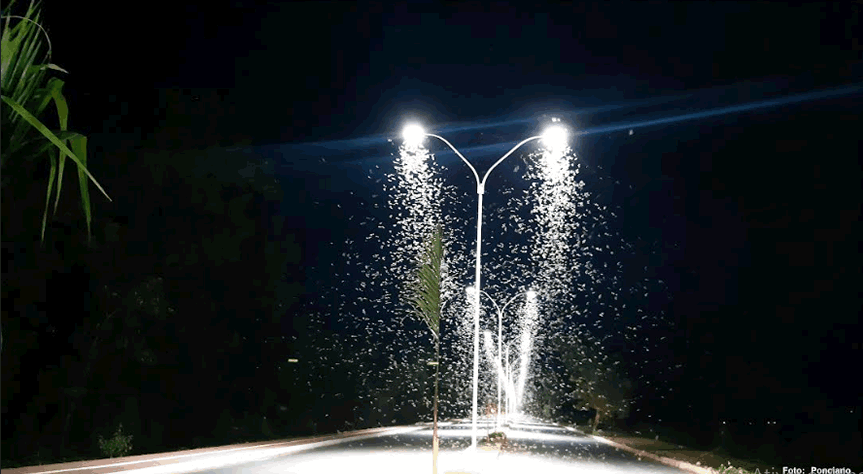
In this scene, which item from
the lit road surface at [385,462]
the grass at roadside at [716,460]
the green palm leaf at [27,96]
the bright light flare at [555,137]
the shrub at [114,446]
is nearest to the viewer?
the green palm leaf at [27,96]

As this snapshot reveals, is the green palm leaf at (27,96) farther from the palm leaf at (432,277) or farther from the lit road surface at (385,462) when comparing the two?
the lit road surface at (385,462)

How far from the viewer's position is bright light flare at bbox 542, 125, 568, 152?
17.8m

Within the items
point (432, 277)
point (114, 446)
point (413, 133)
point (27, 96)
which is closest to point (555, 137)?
point (413, 133)

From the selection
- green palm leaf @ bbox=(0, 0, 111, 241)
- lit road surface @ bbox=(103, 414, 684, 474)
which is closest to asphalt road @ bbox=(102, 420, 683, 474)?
lit road surface @ bbox=(103, 414, 684, 474)

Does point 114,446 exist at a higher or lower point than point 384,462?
higher

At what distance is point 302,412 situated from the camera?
52.5 meters

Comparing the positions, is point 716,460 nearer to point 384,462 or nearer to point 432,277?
point 384,462

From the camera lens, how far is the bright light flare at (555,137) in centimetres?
1778

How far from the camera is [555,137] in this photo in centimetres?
1777

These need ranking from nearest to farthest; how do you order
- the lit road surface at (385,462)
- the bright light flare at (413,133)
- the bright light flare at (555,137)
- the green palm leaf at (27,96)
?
the green palm leaf at (27,96)
the bright light flare at (413,133)
the bright light flare at (555,137)
the lit road surface at (385,462)

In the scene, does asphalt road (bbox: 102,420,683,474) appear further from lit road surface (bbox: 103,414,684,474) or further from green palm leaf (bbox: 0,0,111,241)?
green palm leaf (bbox: 0,0,111,241)

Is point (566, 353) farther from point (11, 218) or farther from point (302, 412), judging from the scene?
point (11, 218)

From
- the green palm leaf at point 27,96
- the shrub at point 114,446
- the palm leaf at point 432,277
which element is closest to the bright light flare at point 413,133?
the palm leaf at point 432,277

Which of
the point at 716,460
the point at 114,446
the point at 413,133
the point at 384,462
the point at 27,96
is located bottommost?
the point at 384,462
